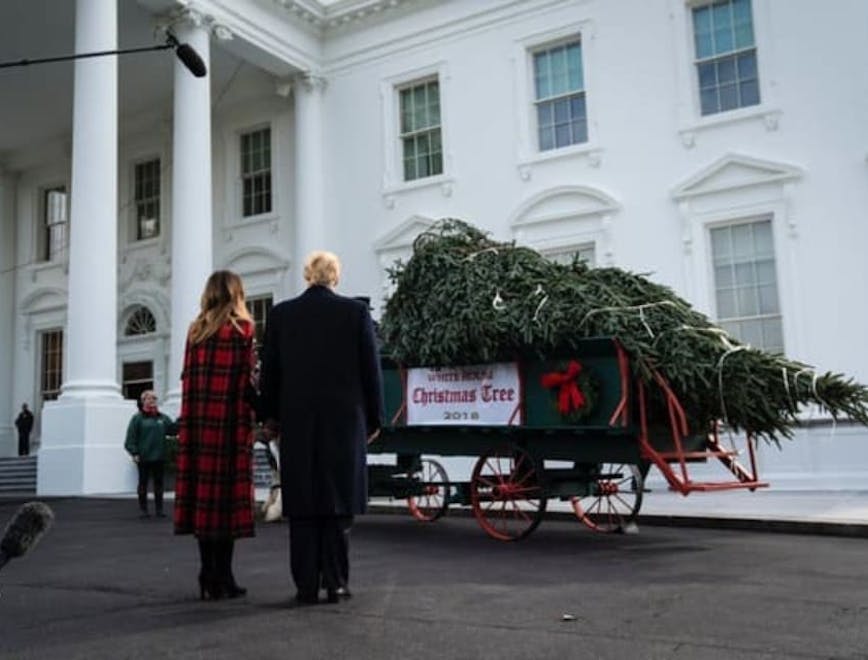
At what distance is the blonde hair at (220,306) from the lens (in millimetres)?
5176

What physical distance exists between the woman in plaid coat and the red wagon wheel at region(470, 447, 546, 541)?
11.7ft

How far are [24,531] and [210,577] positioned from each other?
2.53 meters

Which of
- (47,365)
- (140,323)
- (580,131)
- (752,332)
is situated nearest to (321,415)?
(752,332)

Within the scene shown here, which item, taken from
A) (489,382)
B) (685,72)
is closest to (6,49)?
(685,72)

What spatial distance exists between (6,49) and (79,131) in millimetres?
6698

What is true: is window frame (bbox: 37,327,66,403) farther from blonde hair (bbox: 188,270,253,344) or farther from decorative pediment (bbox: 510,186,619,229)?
blonde hair (bbox: 188,270,253,344)

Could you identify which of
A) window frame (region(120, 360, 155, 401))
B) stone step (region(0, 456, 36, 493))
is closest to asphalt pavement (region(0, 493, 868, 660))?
stone step (region(0, 456, 36, 493))

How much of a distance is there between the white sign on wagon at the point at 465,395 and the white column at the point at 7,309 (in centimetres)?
1973

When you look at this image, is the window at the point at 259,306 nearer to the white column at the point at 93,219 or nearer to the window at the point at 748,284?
the white column at the point at 93,219

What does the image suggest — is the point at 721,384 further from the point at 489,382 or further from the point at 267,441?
the point at 267,441

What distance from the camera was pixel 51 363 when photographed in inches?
978

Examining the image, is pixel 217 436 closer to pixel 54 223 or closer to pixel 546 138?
pixel 546 138

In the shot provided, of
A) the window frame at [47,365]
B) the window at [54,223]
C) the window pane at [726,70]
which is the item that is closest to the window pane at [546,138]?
the window pane at [726,70]

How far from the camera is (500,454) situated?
332 inches
